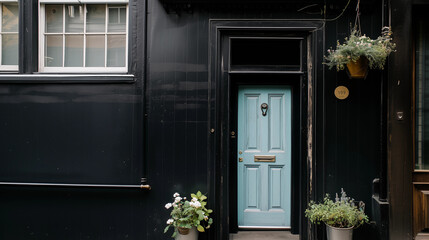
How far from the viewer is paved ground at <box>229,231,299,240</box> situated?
493 cm

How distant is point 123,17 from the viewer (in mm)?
5039

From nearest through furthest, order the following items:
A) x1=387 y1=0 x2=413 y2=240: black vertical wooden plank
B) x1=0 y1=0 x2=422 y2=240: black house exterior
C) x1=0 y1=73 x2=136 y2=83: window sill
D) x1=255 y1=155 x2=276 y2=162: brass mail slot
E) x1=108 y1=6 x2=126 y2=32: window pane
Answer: x1=387 y1=0 x2=413 y2=240: black vertical wooden plank
x1=0 y1=0 x2=422 y2=240: black house exterior
x1=0 y1=73 x2=136 y2=83: window sill
x1=108 y1=6 x2=126 y2=32: window pane
x1=255 y1=155 x2=276 y2=162: brass mail slot

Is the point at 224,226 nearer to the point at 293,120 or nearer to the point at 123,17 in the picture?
the point at 293,120

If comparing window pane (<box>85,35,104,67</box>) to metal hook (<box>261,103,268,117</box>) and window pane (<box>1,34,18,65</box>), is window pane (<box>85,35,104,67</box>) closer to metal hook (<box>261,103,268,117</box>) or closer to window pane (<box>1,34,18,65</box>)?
window pane (<box>1,34,18,65</box>)

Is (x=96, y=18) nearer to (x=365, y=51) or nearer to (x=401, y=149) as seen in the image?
(x=365, y=51)

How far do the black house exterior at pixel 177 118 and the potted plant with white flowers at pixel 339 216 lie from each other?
10.3 inches

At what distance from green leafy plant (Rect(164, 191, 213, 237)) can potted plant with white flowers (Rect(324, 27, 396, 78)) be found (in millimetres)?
2685

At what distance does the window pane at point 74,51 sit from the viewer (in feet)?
16.8

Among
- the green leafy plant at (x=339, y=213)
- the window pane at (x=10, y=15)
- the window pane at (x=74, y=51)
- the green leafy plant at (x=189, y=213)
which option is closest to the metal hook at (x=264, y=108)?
the green leafy plant at (x=339, y=213)

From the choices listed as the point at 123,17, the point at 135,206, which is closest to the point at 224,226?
the point at 135,206

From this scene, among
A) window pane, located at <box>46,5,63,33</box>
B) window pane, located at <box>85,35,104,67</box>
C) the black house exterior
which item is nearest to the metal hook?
the black house exterior

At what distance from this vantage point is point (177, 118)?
4758 millimetres

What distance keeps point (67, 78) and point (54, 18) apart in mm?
1166

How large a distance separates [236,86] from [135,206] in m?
2.53
